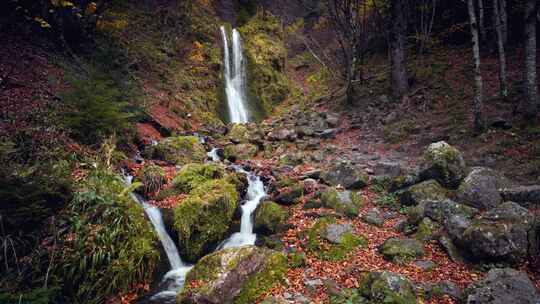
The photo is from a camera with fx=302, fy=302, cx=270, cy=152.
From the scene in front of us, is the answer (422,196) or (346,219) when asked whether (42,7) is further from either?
(422,196)

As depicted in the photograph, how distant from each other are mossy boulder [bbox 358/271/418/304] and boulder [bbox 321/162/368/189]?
405 centimetres

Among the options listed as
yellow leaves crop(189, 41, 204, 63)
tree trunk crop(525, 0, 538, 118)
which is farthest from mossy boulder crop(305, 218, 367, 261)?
yellow leaves crop(189, 41, 204, 63)

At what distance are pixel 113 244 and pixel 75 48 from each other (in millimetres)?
11988

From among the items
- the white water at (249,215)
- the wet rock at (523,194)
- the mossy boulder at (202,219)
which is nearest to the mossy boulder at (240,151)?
the white water at (249,215)

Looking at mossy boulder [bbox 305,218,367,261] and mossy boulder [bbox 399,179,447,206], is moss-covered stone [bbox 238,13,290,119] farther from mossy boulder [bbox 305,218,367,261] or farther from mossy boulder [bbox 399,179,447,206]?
mossy boulder [bbox 305,218,367,261]

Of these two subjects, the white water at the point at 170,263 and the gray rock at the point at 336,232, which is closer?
the white water at the point at 170,263

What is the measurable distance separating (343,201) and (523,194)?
339cm

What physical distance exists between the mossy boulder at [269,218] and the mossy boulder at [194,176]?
165cm

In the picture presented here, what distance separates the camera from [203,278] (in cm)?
478

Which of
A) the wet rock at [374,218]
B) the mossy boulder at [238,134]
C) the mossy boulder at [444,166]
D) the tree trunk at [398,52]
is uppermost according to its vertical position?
the tree trunk at [398,52]

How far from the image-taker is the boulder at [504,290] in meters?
3.54

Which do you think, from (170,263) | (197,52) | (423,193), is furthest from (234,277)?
(197,52)

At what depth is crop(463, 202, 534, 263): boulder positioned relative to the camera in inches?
175

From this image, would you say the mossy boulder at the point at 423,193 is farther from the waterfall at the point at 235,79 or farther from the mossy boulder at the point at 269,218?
the waterfall at the point at 235,79
